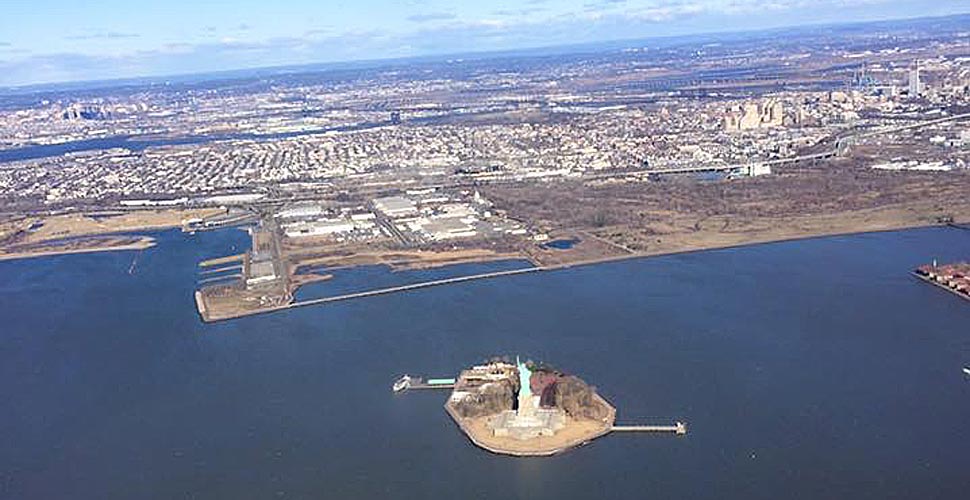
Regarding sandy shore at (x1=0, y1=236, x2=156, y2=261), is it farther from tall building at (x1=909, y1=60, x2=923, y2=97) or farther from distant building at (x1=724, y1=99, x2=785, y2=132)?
tall building at (x1=909, y1=60, x2=923, y2=97)

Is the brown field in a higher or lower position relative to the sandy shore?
lower

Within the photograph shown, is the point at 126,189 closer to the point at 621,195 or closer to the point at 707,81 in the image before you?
the point at 621,195

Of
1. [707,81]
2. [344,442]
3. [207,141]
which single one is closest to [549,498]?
[344,442]

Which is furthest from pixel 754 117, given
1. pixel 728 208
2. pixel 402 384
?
pixel 402 384

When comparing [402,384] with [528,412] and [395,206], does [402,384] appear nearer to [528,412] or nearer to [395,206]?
[528,412]

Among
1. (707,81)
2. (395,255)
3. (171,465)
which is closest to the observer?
(171,465)

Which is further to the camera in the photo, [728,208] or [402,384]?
[728,208]

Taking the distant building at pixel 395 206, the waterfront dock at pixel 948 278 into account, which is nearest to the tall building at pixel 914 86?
the distant building at pixel 395 206

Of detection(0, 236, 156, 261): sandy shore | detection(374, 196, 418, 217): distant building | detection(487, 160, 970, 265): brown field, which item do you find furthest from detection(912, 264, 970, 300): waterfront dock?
detection(0, 236, 156, 261): sandy shore
